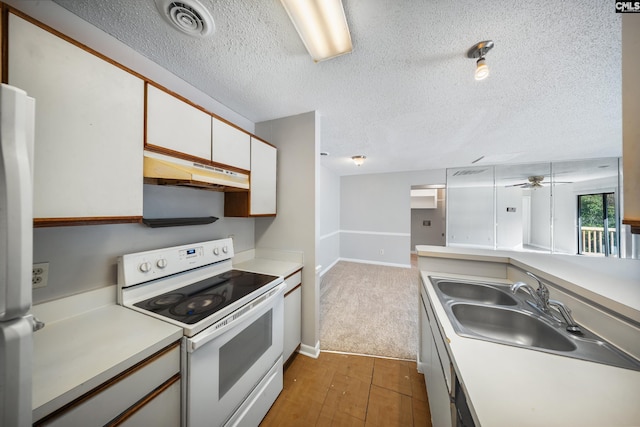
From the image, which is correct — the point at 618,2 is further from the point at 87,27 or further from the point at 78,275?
the point at 78,275

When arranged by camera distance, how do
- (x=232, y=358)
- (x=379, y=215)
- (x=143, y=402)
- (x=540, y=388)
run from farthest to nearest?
(x=379, y=215)
(x=232, y=358)
(x=143, y=402)
(x=540, y=388)

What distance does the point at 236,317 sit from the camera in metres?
1.09

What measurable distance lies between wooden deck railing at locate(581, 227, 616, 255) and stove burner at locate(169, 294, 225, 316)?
21.9ft

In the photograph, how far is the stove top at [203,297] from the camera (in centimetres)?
102

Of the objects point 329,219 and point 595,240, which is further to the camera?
point 329,219

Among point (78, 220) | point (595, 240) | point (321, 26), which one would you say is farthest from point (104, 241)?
point (595, 240)

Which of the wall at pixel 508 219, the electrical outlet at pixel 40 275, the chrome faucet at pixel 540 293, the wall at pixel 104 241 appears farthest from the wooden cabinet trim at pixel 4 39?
the wall at pixel 508 219

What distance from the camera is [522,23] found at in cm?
100

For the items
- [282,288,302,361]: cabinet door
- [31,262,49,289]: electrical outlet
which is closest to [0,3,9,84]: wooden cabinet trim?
[31,262,49,289]: electrical outlet

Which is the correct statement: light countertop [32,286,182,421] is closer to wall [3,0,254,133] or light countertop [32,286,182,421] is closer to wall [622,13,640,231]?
wall [3,0,254,133]

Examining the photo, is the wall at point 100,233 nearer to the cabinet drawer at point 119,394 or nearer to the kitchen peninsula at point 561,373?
the cabinet drawer at point 119,394

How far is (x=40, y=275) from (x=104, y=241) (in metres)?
0.25

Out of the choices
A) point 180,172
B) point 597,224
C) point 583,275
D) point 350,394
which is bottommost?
point 350,394

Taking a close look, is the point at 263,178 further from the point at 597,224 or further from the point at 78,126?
the point at 597,224
